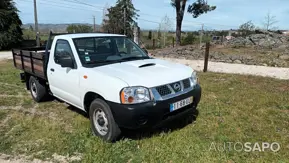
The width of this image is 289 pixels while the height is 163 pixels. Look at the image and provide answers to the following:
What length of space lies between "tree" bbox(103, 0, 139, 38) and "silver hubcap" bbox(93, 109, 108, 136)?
1773 centimetres

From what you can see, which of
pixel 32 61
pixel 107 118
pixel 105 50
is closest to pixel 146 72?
pixel 107 118

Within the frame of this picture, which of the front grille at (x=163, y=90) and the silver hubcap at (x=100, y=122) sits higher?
the front grille at (x=163, y=90)

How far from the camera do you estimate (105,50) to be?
4250 mm

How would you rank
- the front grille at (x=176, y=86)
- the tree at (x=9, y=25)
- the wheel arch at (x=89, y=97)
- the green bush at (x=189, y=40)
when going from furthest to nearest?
the green bush at (x=189, y=40), the tree at (x=9, y=25), the wheel arch at (x=89, y=97), the front grille at (x=176, y=86)

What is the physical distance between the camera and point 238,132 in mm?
3746

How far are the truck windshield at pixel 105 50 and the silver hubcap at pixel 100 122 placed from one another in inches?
30.7

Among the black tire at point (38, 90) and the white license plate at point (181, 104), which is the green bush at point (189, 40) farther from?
the white license plate at point (181, 104)

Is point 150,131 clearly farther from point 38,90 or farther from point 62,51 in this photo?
point 38,90

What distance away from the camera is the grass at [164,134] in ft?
10.1

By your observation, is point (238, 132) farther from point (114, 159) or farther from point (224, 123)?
point (114, 159)

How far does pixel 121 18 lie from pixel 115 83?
3050 cm

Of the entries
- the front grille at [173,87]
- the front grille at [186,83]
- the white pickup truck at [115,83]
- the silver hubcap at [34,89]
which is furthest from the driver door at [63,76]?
the front grille at [186,83]

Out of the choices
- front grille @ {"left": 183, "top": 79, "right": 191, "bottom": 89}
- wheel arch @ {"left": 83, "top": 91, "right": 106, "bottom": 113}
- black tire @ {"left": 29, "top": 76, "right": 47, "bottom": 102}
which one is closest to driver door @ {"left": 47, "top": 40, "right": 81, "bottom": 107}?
wheel arch @ {"left": 83, "top": 91, "right": 106, "bottom": 113}

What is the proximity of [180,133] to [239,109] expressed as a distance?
181cm
